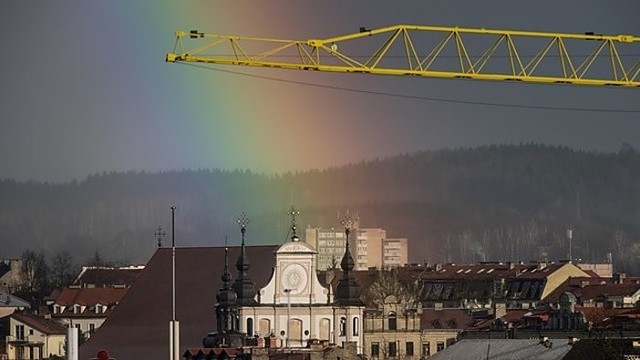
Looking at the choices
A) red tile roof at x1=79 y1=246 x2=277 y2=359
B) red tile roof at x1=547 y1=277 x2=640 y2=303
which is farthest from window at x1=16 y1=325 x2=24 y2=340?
red tile roof at x1=547 y1=277 x2=640 y2=303

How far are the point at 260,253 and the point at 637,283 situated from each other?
27.8 meters

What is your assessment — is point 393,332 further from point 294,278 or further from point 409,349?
point 294,278

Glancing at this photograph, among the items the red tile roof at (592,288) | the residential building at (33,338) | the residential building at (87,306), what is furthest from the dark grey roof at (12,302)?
the red tile roof at (592,288)

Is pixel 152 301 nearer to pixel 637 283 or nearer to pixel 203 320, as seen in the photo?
pixel 203 320

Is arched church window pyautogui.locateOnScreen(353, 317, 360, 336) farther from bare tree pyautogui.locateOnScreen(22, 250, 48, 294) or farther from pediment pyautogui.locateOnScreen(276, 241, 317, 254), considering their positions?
bare tree pyautogui.locateOnScreen(22, 250, 48, 294)

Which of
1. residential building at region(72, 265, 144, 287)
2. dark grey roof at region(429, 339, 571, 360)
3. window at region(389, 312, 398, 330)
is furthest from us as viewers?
residential building at region(72, 265, 144, 287)

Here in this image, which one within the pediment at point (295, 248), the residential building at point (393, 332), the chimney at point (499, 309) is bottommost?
the residential building at point (393, 332)

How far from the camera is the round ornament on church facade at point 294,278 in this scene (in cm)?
11812

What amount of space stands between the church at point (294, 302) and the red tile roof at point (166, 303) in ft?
6.50

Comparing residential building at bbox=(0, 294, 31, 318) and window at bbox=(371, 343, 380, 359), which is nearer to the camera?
window at bbox=(371, 343, 380, 359)

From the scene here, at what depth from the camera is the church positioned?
380 ft

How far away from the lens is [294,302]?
385 feet

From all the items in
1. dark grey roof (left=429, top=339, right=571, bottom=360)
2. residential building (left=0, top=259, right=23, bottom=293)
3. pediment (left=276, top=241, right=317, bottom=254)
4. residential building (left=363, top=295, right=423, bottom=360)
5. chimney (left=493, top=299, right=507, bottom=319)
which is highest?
residential building (left=0, top=259, right=23, bottom=293)

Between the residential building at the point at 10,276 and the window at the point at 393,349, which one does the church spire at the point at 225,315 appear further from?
the residential building at the point at 10,276
